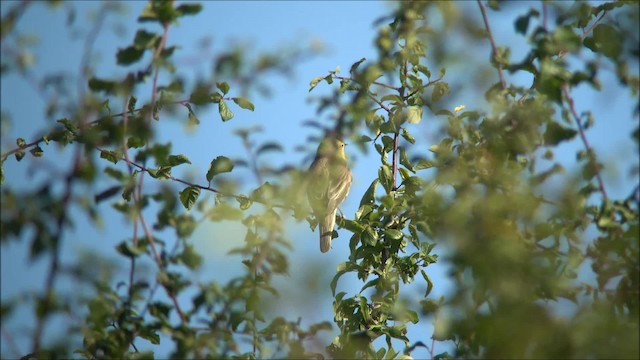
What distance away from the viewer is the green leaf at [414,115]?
3498mm

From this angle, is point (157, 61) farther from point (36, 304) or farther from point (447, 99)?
point (447, 99)

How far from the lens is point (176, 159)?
2980 mm

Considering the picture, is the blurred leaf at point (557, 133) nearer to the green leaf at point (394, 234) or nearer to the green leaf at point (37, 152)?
the green leaf at point (394, 234)

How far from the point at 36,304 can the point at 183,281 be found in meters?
0.42

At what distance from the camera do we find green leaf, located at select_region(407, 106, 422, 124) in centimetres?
350

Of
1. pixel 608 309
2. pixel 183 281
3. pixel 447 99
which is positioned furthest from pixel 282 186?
pixel 447 99

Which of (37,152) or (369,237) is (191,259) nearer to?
(37,152)

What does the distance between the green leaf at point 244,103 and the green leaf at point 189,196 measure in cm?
41

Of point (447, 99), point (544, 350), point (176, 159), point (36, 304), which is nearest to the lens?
point (544, 350)

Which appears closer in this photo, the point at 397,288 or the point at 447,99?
the point at 447,99

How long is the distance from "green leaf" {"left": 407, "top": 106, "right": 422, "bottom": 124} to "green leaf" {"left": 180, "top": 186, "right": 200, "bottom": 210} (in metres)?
1.14

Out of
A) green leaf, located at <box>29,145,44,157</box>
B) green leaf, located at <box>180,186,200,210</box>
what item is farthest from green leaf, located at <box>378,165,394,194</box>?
green leaf, located at <box>29,145,44,157</box>

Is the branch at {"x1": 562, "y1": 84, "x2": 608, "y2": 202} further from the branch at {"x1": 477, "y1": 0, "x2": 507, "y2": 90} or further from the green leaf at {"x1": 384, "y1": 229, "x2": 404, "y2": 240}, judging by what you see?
the green leaf at {"x1": 384, "y1": 229, "x2": 404, "y2": 240}

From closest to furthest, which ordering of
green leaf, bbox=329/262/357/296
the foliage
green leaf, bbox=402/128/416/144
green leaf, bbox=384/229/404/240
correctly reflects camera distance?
the foliage
green leaf, bbox=384/229/404/240
green leaf, bbox=329/262/357/296
green leaf, bbox=402/128/416/144
